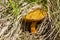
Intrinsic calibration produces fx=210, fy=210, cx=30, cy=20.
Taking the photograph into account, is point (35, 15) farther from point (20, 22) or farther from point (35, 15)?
point (20, 22)

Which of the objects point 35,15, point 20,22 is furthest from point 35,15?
point 20,22

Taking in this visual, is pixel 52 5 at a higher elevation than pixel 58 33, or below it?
higher

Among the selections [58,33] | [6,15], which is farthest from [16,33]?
[58,33]

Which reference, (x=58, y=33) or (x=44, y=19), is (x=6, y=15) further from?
(x=58, y=33)

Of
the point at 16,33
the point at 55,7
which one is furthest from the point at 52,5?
the point at 16,33

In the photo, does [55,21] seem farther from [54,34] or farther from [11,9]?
[11,9]

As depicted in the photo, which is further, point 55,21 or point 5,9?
point 5,9

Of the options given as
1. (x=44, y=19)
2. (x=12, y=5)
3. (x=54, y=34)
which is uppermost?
(x=12, y=5)
